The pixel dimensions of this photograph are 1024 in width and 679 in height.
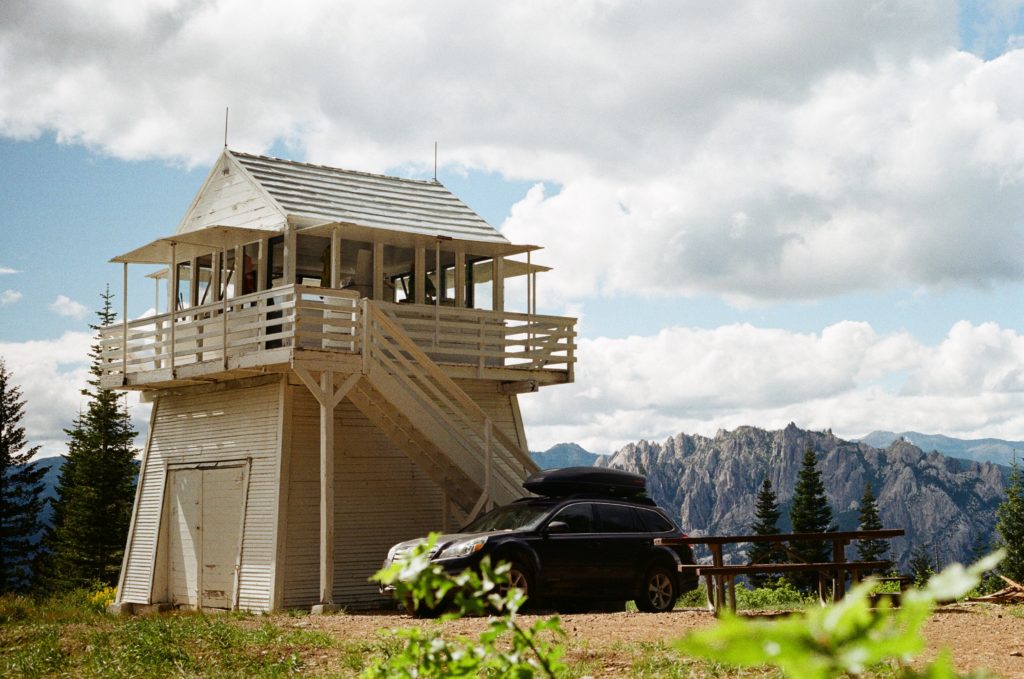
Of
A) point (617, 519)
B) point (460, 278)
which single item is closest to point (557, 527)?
point (617, 519)

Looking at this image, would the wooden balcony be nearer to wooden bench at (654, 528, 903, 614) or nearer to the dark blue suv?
the dark blue suv

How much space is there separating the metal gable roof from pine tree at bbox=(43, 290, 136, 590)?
94.6 feet

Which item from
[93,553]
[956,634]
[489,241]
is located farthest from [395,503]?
[93,553]

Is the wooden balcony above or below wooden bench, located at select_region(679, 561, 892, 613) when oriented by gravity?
above

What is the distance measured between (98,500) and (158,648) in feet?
142

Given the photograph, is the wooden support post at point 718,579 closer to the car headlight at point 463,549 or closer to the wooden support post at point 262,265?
the car headlight at point 463,549

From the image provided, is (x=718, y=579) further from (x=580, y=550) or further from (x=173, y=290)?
(x=173, y=290)

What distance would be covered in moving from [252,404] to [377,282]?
3610 mm

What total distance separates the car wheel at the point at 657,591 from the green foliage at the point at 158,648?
605cm

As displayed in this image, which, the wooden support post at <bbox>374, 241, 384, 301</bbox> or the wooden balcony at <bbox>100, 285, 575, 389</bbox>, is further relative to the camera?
the wooden support post at <bbox>374, 241, 384, 301</bbox>

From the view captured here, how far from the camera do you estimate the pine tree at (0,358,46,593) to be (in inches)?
2440

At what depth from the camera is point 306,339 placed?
23.3 m

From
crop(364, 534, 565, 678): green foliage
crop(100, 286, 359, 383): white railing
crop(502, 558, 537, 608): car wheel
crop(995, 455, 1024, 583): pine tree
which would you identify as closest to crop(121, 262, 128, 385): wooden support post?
crop(100, 286, 359, 383): white railing

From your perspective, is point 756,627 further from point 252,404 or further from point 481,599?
point 252,404
